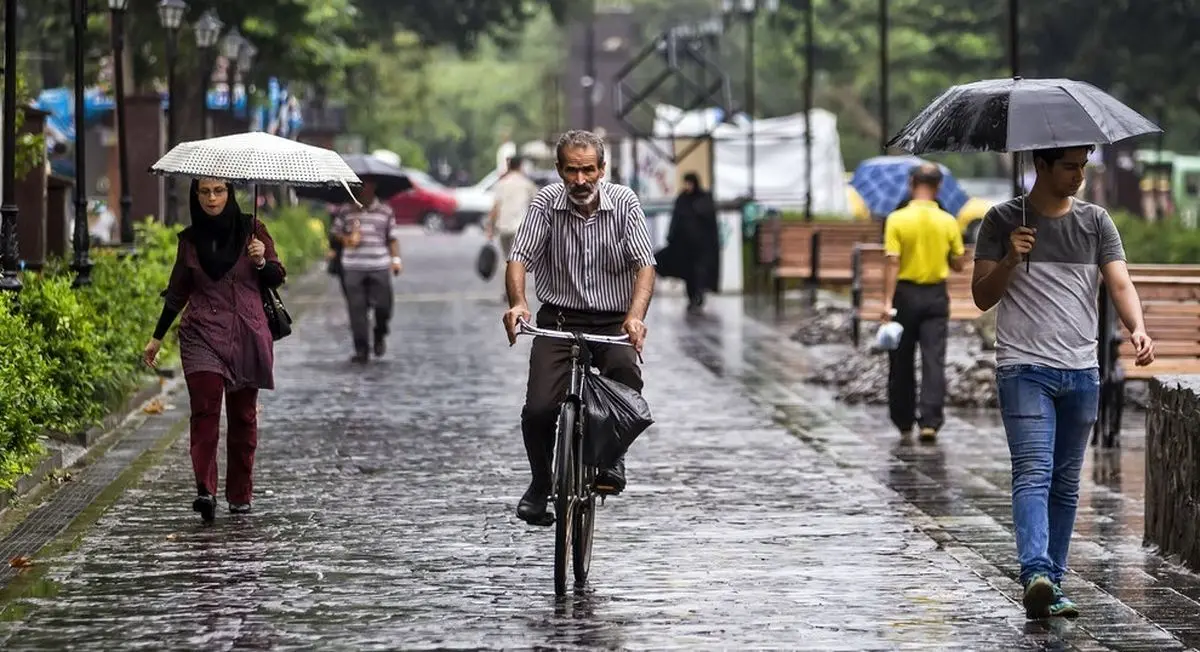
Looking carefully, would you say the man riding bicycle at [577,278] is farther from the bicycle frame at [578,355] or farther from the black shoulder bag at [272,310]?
the black shoulder bag at [272,310]

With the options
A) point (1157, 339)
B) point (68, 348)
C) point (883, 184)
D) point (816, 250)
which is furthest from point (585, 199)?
point (816, 250)

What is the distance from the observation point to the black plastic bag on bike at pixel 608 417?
869 centimetres

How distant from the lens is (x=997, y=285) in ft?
27.7

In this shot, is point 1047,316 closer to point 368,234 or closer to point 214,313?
point 214,313

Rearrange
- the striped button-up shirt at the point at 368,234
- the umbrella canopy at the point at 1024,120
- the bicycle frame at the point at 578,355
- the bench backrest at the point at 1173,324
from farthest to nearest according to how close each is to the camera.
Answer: the striped button-up shirt at the point at 368,234, the bench backrest at the point at 1173,324, the bicycle frame at the point at 578,355, the umbrella canopy at the point at 1024,120

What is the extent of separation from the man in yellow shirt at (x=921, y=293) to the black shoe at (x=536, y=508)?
5566 mm

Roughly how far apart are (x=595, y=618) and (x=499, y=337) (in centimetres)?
1547

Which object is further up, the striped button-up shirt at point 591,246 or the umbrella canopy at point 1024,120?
the umbrella canopy at point 1024,120

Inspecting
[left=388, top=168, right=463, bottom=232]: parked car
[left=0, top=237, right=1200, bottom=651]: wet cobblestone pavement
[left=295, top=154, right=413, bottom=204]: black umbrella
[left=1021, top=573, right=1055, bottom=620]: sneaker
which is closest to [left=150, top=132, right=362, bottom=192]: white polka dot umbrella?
[left=0, top=237, right=1200, bottom=651]: wet cobblestone pavement

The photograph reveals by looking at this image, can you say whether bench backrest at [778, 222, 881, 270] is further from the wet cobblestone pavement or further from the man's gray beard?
the man's gray beard

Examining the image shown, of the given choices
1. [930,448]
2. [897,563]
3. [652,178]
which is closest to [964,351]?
[930,448]

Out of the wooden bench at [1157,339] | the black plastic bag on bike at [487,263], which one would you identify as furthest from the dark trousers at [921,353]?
the black plastic bag on bike at [487,263]

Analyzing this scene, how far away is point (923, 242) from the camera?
1426 centimetres

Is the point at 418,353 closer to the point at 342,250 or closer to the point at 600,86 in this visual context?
the point at 342,250
